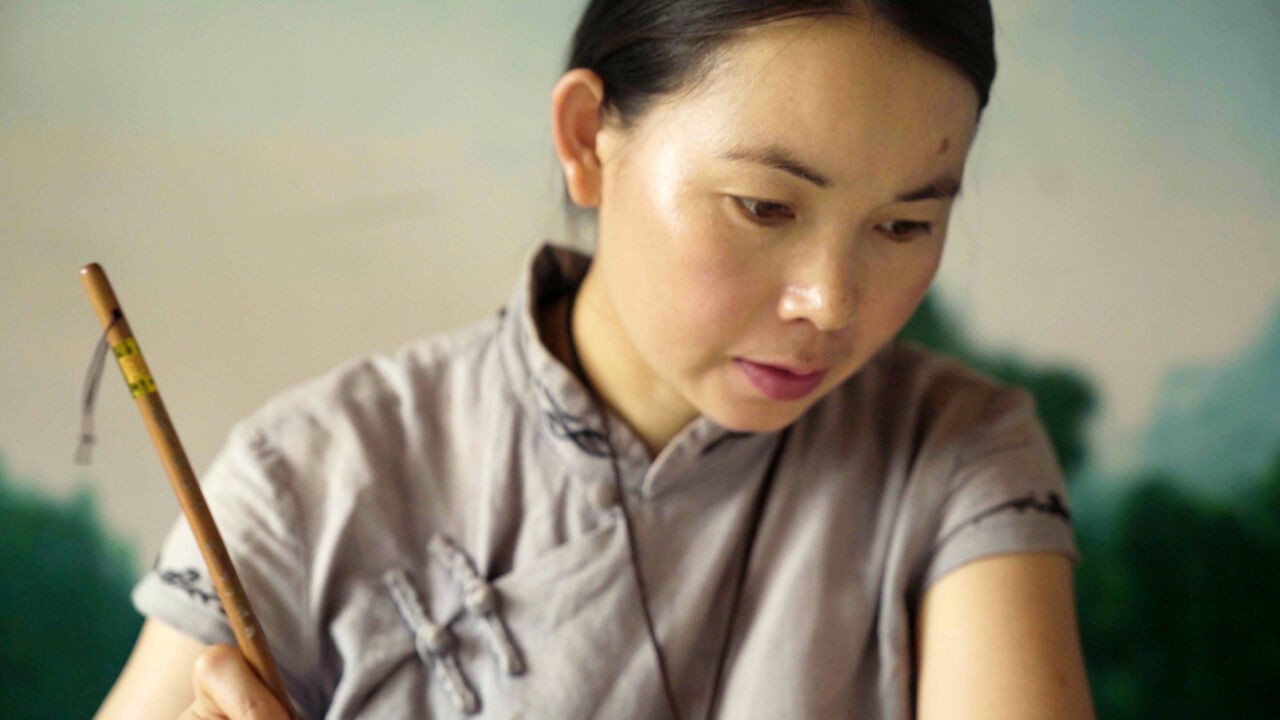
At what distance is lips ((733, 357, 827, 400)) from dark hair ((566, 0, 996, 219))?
0.18m

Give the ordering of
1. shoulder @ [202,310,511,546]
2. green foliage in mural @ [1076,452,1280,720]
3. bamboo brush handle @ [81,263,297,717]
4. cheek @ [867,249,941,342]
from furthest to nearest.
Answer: green foliage in mural @ [1076,452,1280,720] < shoulder @ [202,310,511,546] < cheek @ [867,249,941,342] < bamboo brush handle @ [81,263,297,717]

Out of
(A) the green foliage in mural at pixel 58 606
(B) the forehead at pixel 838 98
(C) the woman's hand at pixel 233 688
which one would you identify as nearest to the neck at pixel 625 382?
(B) the forehead at pixel 838 98

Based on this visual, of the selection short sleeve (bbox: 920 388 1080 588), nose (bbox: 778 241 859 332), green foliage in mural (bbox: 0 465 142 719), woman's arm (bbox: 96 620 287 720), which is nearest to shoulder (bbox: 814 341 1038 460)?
short sleeve (bbox: 920 388 1080 588)

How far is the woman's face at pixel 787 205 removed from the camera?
0.65 m

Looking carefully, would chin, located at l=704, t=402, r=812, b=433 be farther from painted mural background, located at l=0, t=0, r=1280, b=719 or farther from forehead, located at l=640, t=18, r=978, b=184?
painted mural background, located at l=0, t=0, r=1280, b=719

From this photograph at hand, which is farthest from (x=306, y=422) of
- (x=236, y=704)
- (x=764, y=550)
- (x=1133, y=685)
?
(x=1133, y=685)

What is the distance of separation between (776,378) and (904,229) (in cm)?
12

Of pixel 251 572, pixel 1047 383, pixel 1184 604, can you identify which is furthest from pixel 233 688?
pixel 1184 604

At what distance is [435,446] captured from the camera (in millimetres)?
845

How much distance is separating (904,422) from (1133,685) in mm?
507

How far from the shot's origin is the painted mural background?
99 cm

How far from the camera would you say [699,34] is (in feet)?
2.27

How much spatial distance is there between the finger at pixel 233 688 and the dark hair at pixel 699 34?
404mm

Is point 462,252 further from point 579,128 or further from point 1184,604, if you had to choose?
point 1184,604
